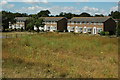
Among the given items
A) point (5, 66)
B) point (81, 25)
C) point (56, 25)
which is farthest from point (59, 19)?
point (5, 66)

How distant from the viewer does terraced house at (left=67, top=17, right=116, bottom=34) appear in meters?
55.4

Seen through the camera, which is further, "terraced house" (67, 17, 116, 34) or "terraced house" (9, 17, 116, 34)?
"terraced house" (9, 17, 116, 34)

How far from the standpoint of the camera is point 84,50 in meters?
17.4

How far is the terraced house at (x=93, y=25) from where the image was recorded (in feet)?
182

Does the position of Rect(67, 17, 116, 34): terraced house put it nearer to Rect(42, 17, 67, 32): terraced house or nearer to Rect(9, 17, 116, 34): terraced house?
Rect(9, 17, 116, 34): terraced house

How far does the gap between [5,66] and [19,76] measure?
6.33ft

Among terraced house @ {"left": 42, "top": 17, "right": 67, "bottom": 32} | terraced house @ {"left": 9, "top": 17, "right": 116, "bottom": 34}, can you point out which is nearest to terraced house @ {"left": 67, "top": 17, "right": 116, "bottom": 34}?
terraced house @ {"left": 9, "top": 17, "right": 116, "bottom": 34}

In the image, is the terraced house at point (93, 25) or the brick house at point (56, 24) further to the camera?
the brick house at point (56, 24)

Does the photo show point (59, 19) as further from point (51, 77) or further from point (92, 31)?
point (51, 77)

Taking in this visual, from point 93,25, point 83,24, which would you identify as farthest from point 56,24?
point 93,25

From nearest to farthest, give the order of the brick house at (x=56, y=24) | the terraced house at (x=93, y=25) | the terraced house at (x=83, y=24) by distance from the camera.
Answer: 1. the terraced house at (x=93, y=25)
2. the terraced house at (x=83, y=24)
3. the brick house at (x=56, y=24)

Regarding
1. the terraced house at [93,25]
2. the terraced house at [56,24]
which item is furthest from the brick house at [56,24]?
the terraced house at [93,25]

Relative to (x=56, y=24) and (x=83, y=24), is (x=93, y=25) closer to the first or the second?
(x=83, y=24)

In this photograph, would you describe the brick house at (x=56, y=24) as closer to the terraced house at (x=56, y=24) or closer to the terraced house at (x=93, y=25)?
the terraced house at (x=56, y=24)
